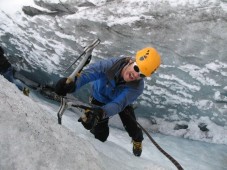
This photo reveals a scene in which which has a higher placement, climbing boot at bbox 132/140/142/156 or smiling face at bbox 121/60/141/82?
smiling face at bbox 121/60/141/82

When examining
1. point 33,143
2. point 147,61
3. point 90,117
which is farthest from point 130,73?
point 33,143

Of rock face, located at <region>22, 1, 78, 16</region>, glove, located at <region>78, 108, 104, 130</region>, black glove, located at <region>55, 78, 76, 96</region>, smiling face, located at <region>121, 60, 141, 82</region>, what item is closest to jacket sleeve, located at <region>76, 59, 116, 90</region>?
smiling face, located at <region>121, 60, 141, 82</region>

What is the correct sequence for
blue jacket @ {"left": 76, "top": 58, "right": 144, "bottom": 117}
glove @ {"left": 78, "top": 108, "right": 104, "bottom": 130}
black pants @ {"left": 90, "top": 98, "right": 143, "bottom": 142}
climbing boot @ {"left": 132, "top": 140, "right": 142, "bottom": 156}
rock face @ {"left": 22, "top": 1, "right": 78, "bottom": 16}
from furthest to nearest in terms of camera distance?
rock face @ {"left": 22, "top": 1, "right": 78, "bottom": 16}
climbing boot @ {"left": 132, "top": 140, "right": 142, "bottom": 156}
black pants @ {"left": 90, "top": 98, "right": 143, "bottom": 142}
blue jacket @ {"left": 76, "top": 58, "right": 144, "bottom": 117}
glove @ {"left": 78, "top": 108, "right": 104, "bottom": 130}

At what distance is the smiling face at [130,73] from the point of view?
3.17 meters

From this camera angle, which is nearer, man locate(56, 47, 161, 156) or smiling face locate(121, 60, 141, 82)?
man locate(56, 47, 161, 156)

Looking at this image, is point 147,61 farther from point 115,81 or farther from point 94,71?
point 94,71

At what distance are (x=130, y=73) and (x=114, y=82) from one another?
254mm

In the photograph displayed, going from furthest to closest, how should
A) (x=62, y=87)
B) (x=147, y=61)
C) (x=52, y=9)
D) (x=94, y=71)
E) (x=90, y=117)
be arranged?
(x=52, y=9), (x=94, y=71), (x=147, y=61), (x=62, y=87), (x=90, y=117)

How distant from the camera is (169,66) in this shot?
506cm

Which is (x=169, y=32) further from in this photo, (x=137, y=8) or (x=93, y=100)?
(x=93, y=100)

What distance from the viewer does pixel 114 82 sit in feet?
11.1

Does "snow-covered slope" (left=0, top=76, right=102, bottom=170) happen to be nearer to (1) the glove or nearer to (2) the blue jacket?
(1) the glove

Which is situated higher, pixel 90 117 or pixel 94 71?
pixel 94 71

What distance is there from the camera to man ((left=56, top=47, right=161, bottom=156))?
115 inches
